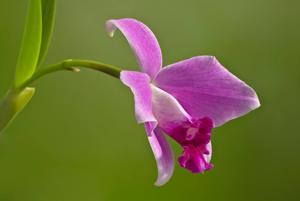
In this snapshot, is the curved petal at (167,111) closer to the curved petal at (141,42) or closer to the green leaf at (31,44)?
the curved petal at (141,42)

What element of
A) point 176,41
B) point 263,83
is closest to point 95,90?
point 176,41

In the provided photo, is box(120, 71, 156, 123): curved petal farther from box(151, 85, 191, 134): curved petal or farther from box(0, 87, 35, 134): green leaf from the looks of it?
box(0, 87, 35, 134): green leaf

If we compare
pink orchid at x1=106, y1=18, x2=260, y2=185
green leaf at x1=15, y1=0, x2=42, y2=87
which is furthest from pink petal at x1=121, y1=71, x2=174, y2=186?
green leaf at x1=15, y1=0, x2=42, y2=87

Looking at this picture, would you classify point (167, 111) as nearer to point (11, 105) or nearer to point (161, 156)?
point (161, 156)

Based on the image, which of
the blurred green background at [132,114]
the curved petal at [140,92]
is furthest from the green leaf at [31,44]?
the blurred green background at [132,114]

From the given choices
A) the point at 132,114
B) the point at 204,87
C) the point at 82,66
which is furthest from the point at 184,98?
the point at 132,114

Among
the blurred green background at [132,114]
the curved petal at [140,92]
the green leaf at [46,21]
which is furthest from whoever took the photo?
the blurred green background at [132,114]
